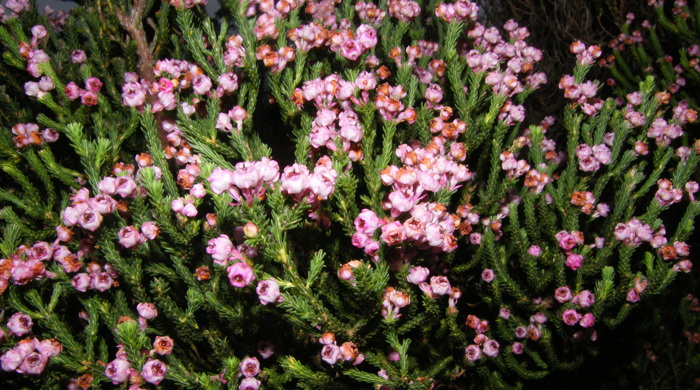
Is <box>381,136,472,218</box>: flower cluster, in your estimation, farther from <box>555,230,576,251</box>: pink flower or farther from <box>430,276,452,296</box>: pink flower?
<box>555,230,576,251</box>: pink flower

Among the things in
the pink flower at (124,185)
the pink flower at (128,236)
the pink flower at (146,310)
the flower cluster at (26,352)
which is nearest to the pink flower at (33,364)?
the flower cluster at (26,352)

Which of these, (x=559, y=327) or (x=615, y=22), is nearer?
(x=559, y=327)

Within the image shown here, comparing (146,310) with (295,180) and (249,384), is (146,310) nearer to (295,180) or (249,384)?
(249,384)

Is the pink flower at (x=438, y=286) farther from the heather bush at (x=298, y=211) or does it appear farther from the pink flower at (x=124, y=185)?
the pink flower at (x=124, y=185)

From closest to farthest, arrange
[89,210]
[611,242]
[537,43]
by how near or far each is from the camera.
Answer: [89,210], [611,242], [537,43]

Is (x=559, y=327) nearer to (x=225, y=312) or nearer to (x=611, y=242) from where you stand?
(x=611, y=242)

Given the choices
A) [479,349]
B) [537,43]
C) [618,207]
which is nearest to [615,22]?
[537,43]
